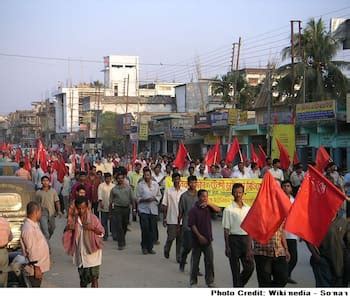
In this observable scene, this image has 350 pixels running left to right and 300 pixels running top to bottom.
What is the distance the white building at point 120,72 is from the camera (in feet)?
148

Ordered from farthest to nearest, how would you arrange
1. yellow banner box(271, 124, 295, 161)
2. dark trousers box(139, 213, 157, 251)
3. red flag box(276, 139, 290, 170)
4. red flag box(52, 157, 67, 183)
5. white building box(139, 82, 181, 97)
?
1. white building box(139, 82, 181, 97)
2. yellow banner box(271, 124, 295, 161)
3. red flag box(52, 157, 67, 183)
4. red flag box(276, 139, 290, 170)
5. dark trousers box(139, 213, 157, 251)

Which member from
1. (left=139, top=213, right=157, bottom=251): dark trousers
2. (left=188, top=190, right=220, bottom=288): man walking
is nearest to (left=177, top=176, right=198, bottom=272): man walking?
(left=188, top=190, right=220, bottom=288): man walking

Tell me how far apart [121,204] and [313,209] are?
5.79 meters

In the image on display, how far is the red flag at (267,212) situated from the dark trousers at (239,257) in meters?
0.74

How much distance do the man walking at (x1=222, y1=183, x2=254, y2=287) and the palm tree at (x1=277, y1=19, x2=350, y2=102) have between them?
84.8ft

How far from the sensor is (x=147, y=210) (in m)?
10.8

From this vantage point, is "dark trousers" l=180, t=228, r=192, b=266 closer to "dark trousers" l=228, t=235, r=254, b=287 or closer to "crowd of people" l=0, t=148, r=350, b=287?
"crowd of people" l=0, t=148, r=350, b=287

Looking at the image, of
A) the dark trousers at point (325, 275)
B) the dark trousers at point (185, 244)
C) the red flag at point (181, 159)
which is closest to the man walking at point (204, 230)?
the dark trousers at point (185, 244)

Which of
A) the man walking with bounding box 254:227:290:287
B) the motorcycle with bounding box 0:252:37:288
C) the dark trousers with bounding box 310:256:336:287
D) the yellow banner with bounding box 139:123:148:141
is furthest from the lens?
the yellow banner with bounding box 139:123:148:141

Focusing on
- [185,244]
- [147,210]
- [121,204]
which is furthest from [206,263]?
[121,204]

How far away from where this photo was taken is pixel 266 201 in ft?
21.3

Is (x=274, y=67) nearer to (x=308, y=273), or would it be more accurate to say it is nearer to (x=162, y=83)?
(x=308, y=273)

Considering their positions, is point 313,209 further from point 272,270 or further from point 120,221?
point 120,221

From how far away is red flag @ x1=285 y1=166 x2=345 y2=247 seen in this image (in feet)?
19.3
